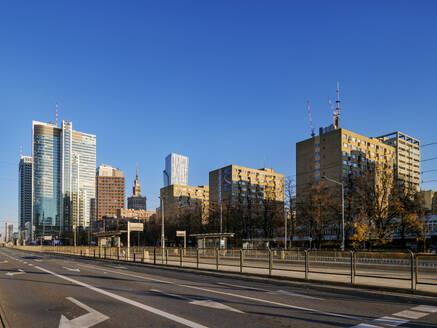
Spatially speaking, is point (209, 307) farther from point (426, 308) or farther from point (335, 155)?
point (335, 155)

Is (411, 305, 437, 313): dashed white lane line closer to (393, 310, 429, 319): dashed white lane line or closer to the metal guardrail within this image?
(393, 310, 429, 319): dashed white lane line

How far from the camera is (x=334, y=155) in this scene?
108688 millimetres

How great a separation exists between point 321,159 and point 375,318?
10704 cm

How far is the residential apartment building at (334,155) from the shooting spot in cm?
10731

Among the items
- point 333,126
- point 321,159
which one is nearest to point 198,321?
point 321,159

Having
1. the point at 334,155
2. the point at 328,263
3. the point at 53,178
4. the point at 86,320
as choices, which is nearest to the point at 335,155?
the point at 334,155

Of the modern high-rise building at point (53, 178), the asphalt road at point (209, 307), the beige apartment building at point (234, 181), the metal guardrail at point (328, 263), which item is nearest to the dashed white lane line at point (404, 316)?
the asphalt road at point (209, 307)

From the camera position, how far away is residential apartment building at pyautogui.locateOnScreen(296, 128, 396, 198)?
107 meters

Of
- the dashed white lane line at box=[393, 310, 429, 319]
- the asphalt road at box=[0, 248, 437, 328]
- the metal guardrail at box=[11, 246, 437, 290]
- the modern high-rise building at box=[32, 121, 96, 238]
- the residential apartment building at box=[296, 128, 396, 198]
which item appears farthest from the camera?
the modern high-rise building at box=[32, 121, 96, 238]

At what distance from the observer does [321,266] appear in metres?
19.9

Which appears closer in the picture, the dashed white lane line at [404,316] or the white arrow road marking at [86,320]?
the white arrow road marking at [86,320]

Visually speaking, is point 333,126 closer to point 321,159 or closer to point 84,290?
point 321,159

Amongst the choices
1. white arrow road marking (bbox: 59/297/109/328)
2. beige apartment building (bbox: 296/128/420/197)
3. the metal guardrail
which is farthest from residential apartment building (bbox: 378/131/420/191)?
white arrow road marking (bbox: 59/297/109/328)

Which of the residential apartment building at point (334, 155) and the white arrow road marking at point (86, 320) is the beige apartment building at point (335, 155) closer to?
the residential apartment building at point (334, 155)
